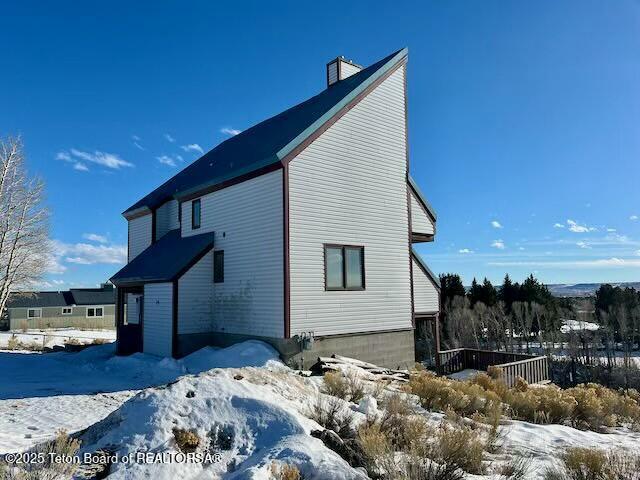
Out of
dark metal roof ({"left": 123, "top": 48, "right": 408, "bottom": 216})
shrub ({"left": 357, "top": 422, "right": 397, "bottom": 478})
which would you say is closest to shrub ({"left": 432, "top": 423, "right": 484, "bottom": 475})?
shrub ({"left": 357, "top": 422, "right": 397, "bottom": 478})

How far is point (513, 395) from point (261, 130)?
1470cm

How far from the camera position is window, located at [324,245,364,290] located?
48.0 feet

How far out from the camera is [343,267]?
15008 millimetres

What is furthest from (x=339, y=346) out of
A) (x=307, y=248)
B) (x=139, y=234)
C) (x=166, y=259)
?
(x=139, y=234)

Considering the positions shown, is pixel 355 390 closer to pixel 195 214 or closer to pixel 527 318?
pixel 195 214

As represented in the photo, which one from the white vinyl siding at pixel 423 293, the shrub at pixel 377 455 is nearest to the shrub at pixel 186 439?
the shrub at pixel 377 455

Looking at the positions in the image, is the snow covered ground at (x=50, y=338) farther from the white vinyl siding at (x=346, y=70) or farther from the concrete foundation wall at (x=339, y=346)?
the white vinyl siding at (x=346, y=70)

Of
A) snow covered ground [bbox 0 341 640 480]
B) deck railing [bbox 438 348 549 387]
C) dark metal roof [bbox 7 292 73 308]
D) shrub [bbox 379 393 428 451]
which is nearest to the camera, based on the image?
snow covered ground [bbox 0 341 640 480]

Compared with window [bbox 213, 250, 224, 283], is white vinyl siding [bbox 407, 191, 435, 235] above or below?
above

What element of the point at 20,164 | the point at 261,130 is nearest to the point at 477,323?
the point at 261,130

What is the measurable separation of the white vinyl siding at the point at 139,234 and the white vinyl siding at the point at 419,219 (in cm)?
1205

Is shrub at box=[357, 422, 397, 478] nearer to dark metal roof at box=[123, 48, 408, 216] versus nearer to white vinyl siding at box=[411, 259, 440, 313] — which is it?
dark metal roof at box=[123, 48, 408, 216]

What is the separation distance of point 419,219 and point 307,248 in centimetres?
692

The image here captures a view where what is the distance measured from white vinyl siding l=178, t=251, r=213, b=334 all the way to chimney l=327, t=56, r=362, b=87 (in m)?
9.60
